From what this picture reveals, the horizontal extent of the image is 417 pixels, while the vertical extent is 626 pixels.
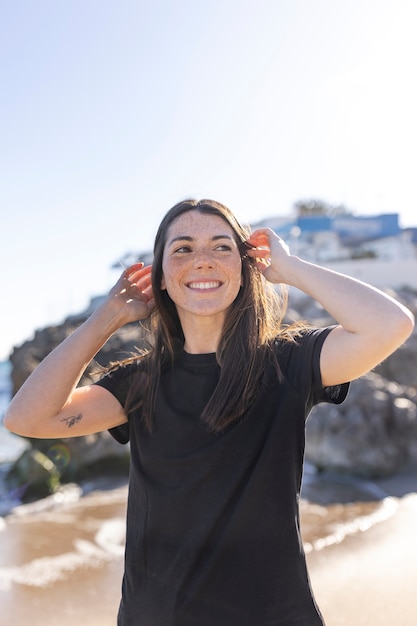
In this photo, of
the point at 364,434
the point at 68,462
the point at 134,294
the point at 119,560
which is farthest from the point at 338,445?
the point at 134,294

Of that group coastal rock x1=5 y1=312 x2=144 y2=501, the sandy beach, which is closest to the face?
→ the sandy beach

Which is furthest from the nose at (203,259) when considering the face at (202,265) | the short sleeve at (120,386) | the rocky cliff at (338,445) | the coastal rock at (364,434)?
the coastal rock at (364,434)

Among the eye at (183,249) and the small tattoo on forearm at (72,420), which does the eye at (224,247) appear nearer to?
the eye at (183,249)

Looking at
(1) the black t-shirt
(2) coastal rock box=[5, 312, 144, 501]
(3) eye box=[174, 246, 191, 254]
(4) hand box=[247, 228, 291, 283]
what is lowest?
(2) coastal rock box=[5, 312, 144, 501]

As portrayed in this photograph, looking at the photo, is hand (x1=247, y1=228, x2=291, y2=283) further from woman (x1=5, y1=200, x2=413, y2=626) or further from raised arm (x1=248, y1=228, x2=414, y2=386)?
raised arm (x1=248, y1=228, x2=414, y2=386)

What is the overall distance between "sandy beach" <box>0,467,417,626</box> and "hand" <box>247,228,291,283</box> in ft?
10.2

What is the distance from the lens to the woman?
1736 millimetres

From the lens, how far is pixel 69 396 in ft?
7.03

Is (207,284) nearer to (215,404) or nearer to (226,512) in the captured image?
(215,404)

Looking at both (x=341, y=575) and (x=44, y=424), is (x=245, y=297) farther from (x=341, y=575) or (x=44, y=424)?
(x=341, y=575)

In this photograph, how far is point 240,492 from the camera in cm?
180

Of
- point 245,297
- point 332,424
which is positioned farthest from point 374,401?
point 245,297

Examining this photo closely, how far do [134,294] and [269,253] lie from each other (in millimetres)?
609

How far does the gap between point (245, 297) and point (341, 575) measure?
3832 mm
